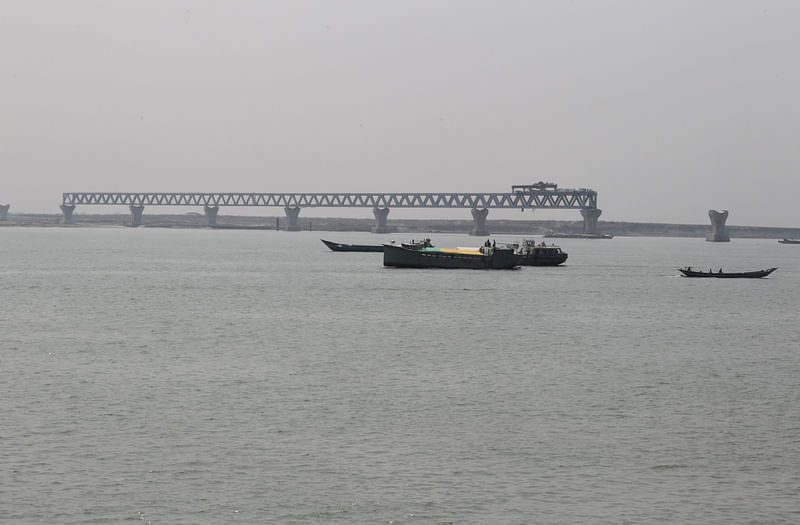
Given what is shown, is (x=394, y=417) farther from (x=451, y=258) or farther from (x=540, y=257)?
(x=540, y=257)

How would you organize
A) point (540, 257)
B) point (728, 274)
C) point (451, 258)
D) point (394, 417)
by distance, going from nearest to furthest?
point (394, 417)
point (728, 274)
point (451, 258)
point (540, 257)

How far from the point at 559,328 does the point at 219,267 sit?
90.0 meters

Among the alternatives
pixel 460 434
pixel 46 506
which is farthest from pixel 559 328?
pixel 46 506

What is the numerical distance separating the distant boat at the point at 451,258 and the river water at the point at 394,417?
6557 cm

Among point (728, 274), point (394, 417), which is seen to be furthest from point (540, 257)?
point (394, 417)

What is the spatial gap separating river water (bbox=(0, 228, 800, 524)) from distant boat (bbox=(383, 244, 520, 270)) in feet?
215

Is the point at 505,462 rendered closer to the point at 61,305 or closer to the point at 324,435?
the point at 324,435

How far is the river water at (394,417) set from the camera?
2567 centimetres

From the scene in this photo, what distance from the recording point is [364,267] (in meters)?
156

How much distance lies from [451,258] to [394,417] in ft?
359

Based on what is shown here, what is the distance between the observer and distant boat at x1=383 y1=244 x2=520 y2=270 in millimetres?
144125

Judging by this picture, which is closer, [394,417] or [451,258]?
[394,417]

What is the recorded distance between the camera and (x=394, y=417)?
35.4 meters

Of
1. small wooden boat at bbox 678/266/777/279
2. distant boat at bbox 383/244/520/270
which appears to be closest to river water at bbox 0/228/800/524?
small wooden boat at bbox 678/266/777/279
